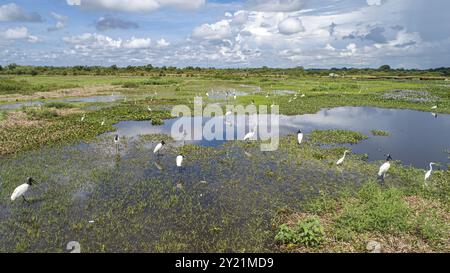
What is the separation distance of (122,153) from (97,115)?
38.5ft

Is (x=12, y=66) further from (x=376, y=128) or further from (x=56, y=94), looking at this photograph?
(x=376, y=128)

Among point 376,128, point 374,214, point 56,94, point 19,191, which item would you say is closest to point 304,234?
point 374,214

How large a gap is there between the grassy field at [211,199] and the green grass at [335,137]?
0.77 feet

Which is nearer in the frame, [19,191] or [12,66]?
[19,191]

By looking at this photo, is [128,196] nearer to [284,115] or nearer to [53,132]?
[53,132]

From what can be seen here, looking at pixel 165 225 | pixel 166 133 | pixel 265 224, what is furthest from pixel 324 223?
pixel 166 133

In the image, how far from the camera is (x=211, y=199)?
12.1 metres

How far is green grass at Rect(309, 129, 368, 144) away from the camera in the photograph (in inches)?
801

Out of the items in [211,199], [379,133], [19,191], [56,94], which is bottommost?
[211,199]

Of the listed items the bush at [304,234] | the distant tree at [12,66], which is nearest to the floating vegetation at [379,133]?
the bush at [304,234]

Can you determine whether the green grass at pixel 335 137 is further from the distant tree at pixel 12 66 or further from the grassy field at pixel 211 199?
the distant tree at pixel 12 66

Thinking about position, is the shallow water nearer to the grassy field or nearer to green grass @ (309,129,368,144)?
green grass @ (309,129,368,144)

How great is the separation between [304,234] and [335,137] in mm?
13117

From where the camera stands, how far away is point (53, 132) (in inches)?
826
